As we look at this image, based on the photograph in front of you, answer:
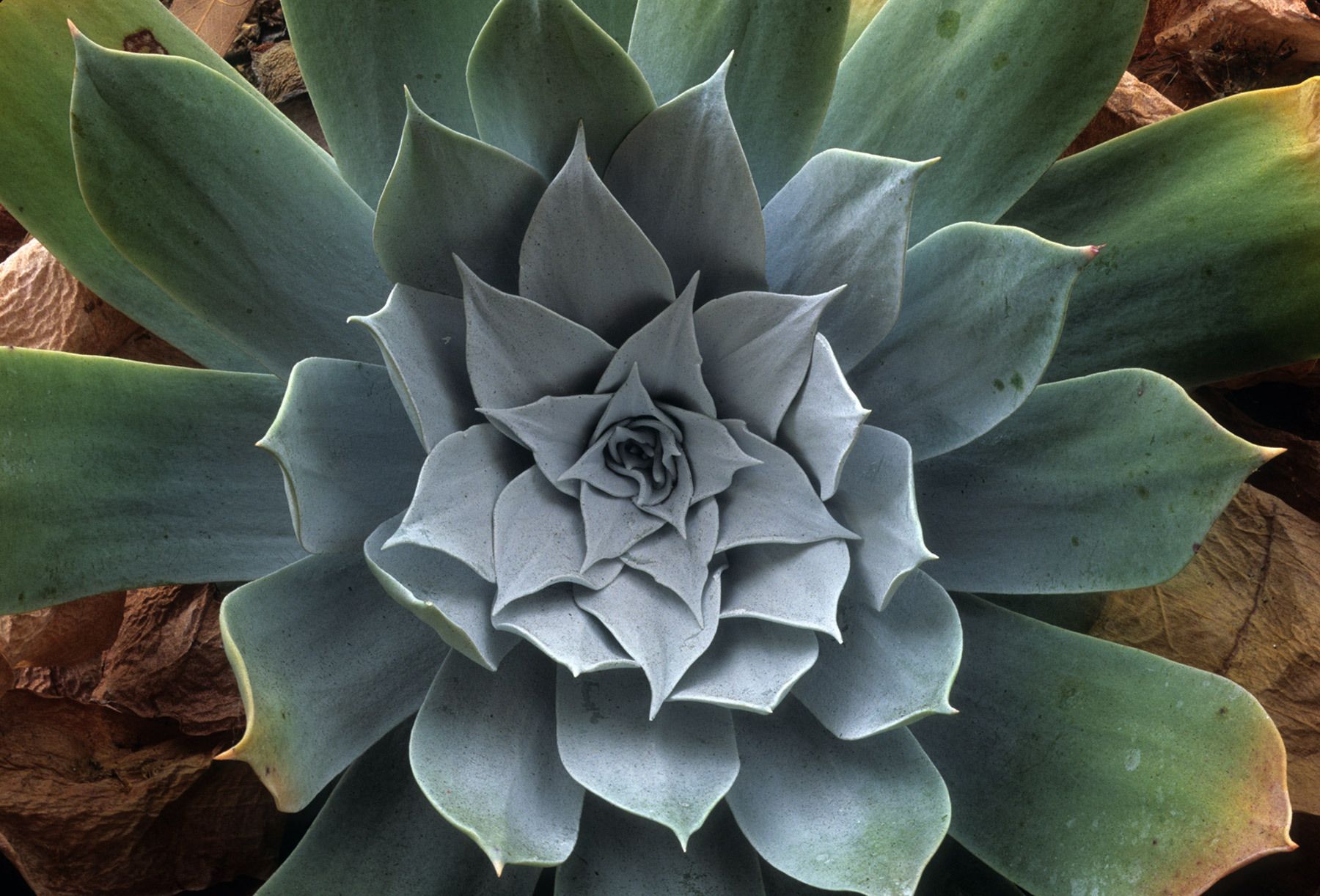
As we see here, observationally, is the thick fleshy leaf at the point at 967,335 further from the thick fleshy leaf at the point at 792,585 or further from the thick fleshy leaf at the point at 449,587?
the thick fleshy leaf at the point at 449,587

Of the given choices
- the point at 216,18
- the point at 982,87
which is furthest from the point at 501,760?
the point at 216,18

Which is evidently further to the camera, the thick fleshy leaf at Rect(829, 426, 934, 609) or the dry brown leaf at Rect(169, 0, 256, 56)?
the dry brown leaf at Rect(169, 0, 256, 56)

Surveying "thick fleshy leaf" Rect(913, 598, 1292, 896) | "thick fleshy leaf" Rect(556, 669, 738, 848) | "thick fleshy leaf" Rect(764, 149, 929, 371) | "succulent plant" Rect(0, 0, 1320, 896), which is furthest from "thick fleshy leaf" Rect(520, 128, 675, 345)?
"thick fleshy leaf" Rect(913, 598, 1292, 896)

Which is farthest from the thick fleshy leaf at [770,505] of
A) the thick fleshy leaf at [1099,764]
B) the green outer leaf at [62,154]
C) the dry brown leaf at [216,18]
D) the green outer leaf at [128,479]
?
the dry brown leaf at [216,18]

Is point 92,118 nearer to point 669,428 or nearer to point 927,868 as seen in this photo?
point 669,428

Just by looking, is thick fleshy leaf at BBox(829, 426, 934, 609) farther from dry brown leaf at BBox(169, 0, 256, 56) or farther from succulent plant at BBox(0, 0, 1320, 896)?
dry brown leaf at BBox(169, 0, 256, 56)
